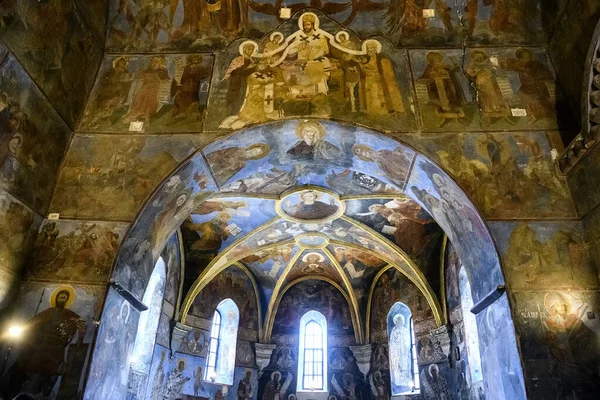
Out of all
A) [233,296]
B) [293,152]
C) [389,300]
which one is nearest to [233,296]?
[233,296]

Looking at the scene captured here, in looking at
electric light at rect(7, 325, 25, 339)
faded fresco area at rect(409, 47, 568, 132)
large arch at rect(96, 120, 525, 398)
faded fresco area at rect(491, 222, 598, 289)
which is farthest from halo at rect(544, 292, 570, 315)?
electric light at rect(7, 325, 25, 339)

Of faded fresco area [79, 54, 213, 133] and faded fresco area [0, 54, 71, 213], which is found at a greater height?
faded fresco area [79, 54, 213, 133]

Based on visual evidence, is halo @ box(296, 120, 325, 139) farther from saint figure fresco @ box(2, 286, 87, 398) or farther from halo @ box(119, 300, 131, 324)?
saint figure fresco @ box(2, 286, 87, 398)

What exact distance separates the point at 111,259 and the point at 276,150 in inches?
→ 164

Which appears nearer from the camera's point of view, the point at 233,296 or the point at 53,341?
the point at 53,341

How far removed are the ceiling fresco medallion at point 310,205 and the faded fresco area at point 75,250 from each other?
5.90 metres

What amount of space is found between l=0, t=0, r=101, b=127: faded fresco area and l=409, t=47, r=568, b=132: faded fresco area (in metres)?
7.07

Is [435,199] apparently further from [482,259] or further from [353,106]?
[353,106]

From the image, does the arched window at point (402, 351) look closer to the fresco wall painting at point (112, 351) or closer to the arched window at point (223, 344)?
the arched window at point (223, 344)

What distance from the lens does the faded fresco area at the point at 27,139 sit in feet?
25.4

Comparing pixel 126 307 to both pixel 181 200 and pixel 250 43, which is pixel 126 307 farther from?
pixel 250 43

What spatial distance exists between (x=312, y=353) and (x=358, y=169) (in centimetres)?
1016

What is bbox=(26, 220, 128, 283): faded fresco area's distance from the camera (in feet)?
27.0

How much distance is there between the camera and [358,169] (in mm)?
10852
